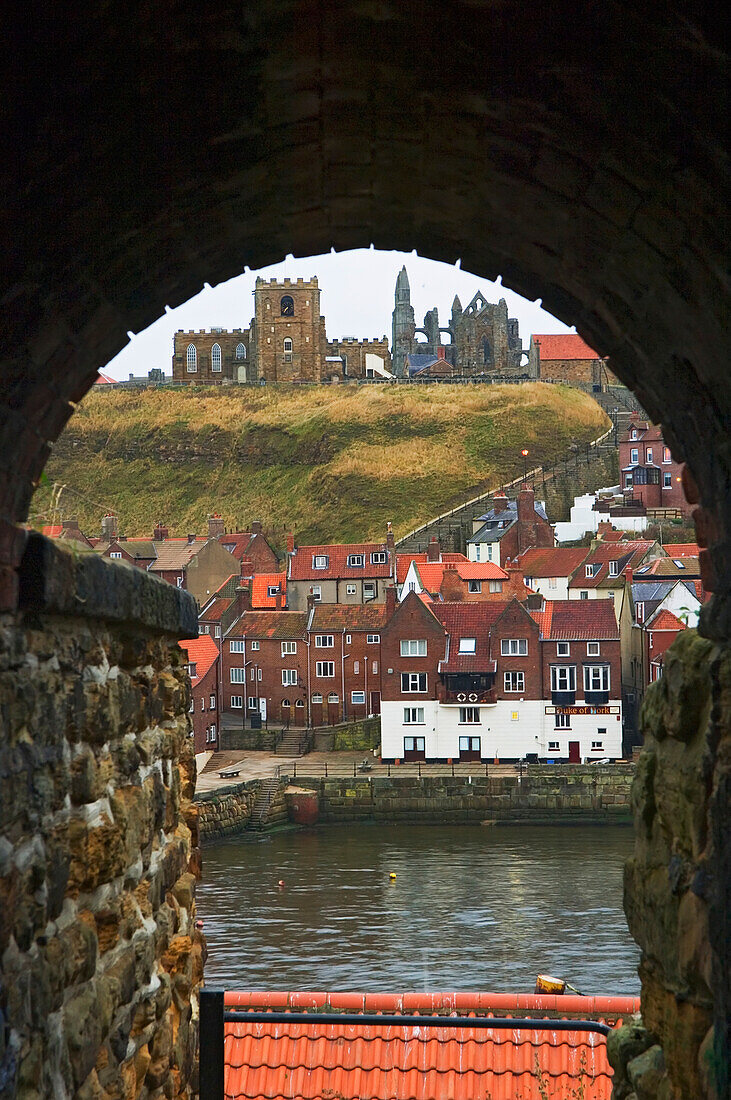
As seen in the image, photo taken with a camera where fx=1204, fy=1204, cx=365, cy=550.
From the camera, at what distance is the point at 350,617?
64875 millimetres

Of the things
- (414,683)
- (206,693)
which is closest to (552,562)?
(414,683)

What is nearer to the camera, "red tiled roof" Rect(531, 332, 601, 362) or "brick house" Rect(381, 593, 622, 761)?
"brick house" Rect(381, 593, 622, 761)

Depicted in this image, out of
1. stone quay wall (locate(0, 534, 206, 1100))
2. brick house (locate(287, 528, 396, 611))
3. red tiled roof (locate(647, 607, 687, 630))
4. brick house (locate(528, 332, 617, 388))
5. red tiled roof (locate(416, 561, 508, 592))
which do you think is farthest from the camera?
brick house (locate(528, 332, 617, 388))

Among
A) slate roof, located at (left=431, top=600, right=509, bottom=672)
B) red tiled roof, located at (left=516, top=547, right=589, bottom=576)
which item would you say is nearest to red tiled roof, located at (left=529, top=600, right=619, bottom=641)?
slate roof, located at (left=431, top=600, right=509, bottom=672)

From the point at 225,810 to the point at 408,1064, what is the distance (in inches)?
1721

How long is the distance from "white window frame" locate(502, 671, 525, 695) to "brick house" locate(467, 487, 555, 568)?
21.3 meters

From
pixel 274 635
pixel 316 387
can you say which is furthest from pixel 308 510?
pixel 274 635

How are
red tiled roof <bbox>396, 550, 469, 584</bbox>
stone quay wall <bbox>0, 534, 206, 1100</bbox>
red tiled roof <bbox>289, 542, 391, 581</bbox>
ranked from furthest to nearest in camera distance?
1. red tiled roof <bbox>396, 550, 469, 584</bbox>
2. red tiled roof <bbox>289, 542, 391, 581</bbox>
3. stone quay wall <bbox>0, 534, 206, 1100</bbox>

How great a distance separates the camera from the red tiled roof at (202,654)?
60694 millimetres

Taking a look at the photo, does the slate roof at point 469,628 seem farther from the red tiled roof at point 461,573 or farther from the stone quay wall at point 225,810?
the stone quay wall at point 225,810

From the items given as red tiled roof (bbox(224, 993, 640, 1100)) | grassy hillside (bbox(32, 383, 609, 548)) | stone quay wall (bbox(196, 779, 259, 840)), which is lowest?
stone quay wall (bbox(196, 779, 259, 840))

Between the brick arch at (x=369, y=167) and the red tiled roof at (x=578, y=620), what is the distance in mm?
53489

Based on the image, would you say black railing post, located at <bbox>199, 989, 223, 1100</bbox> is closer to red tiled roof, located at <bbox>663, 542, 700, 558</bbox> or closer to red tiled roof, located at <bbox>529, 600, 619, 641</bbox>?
red tiled roof, located at <bbox>529, 600, 619, 641</bbox>

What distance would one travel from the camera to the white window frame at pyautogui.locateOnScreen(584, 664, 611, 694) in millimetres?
57875
